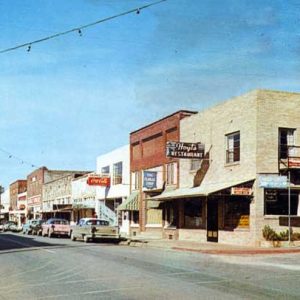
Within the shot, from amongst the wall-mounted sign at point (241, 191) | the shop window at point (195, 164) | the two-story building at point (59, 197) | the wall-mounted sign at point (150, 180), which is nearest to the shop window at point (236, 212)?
the wall-mounted sign at point (241, 191)

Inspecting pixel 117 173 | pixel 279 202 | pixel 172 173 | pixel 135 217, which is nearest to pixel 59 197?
pixel 117 173

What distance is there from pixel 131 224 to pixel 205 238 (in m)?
13.7

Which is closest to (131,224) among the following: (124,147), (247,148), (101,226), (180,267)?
(124,147)

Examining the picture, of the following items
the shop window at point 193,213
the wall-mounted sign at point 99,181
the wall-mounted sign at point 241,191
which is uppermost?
the wall-mounted sign at point 99,181

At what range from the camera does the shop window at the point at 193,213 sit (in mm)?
34125

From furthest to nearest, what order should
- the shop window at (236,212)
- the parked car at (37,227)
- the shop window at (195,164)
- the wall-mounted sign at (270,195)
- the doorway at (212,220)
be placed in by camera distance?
the parked car at (37,227) < the shop window at (195,164) < the doorway at (212,220) < the shop window at (236,212) < the wall-mounted sign at (270,195)

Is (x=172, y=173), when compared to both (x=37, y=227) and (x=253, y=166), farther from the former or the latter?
(x=37, y=227)

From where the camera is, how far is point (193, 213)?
1385 inches

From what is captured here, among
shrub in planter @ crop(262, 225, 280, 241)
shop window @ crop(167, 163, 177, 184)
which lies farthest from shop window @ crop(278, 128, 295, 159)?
shop window @ crop(167, 163, 177, 184)

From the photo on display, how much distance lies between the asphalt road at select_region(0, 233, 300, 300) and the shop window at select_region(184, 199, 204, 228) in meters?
13.0

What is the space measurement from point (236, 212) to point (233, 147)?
11.4 feet

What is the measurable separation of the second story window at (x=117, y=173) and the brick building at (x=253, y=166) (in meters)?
17.7

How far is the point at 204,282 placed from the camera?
13680 millimetres

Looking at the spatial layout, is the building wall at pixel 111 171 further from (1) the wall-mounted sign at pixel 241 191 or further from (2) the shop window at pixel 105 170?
(1) the wall-mounted sign at pixel 241 191
